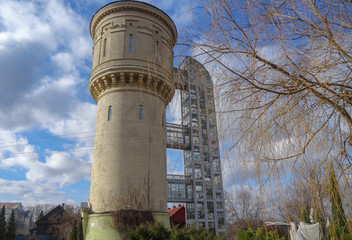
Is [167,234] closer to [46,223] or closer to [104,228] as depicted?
[104,228]

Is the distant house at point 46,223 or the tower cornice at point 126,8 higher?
the tower cornice at point 126,8

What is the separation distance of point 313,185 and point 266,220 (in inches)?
21.4

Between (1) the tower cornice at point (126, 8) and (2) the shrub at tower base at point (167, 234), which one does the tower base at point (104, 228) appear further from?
(1) the tower cornice at point (126, 8)

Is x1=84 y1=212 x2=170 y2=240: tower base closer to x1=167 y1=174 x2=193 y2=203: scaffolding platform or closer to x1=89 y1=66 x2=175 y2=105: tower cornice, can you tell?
x1=89 y1=66 x2=175 y2=105: tower cornice

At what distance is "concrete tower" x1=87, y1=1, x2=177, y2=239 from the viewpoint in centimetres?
1195

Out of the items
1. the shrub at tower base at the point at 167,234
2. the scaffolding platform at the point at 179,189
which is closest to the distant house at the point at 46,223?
the scaffolding platform at the point at 179,189

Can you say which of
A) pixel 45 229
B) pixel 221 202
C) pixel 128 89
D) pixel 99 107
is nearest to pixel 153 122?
pixel 128 89

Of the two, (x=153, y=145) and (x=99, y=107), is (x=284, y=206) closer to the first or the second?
(x=153, y=145)

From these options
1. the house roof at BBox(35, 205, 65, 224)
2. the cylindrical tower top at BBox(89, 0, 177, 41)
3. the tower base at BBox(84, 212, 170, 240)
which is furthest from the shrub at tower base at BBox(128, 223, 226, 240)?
the house roof at BBox(35, 205, 65, 224)

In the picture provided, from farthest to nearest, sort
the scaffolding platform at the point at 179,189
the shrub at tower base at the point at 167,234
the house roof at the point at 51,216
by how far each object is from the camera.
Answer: the house roof at the point at 51,216 → the scaffolding platform at the point at 179,189 → the shrub at tower base at the point at 167,234

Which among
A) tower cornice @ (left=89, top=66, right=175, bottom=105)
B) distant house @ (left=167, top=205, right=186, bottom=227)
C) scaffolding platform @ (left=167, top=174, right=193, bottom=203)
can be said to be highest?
tower cornice @ (left=89, top=66, right=175, bottom=105)

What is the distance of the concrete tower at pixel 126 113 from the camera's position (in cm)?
1195

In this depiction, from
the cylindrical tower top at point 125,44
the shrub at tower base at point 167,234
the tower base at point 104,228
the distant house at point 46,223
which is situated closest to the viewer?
the shrub at tower base at point 167,234

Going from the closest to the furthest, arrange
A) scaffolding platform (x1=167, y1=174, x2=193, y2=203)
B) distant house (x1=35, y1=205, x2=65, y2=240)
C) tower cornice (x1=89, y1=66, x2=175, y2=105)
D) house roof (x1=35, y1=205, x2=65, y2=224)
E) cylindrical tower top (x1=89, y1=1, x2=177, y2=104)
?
1. tower cornice (x1=89, y1=66, x2=175, y2=105)
2. cylindrical tower top (x1=89, y1=1, x2=177, y2=104)
3. scaffolding platform (x1=167, y1=174, x2=193, y2=203)
4. distant house (x1=35, y1=205, x2=65, y2=240)
5. house roof (x1=35, y1=205, x2=65, y2=224)
